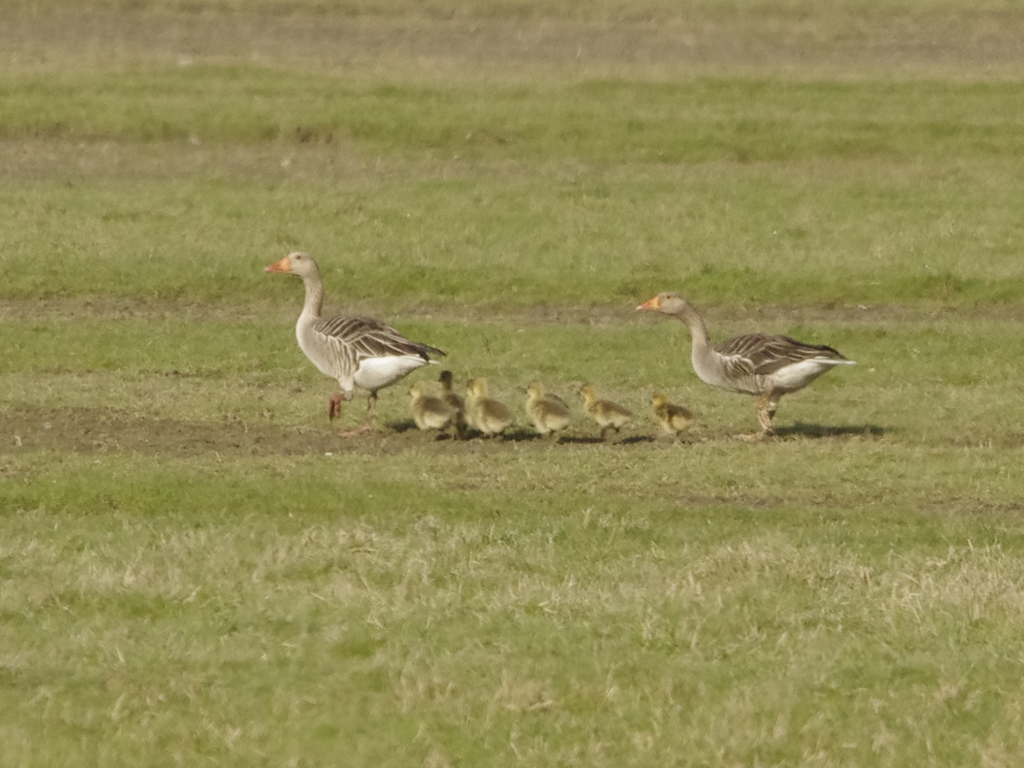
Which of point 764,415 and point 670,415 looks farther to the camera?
point 764,415

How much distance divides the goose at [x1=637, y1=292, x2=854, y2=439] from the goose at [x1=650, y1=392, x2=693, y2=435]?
2.02 ft

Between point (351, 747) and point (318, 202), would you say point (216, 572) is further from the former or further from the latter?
point (318, 202)

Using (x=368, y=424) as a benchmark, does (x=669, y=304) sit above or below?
above

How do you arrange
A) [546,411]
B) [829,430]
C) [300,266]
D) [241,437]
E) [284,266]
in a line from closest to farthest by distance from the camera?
[546,411]
[241,437]
[829,430]
[300,266]
[284,266]

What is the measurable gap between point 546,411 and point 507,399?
88.1 inches

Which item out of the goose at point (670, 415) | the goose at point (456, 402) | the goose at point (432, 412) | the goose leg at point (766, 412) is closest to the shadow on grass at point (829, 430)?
the goose leg at point (766, 412)

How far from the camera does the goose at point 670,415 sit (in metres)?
15.2

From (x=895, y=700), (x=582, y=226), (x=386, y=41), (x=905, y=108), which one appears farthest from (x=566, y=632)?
(x=386, y=41)

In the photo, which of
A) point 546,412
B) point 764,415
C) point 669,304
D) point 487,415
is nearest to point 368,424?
point 487,415

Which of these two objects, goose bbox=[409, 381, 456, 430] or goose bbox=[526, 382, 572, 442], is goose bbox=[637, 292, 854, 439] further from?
goose bbox=[409, 381, 456, 430]

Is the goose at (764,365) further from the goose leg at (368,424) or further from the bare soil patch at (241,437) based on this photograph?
the goose leg at (368,424)

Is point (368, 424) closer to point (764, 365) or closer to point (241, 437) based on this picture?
point (241, 437)

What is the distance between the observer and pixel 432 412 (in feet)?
50.8

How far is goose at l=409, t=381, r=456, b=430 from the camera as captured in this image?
15.5m
